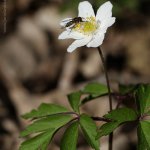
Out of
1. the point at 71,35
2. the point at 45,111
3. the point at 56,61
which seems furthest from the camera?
the point at 56,61

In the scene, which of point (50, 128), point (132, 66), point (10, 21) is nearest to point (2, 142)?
point (50, 128)

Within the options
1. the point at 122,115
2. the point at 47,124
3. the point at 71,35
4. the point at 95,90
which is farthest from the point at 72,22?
the point at 122,115

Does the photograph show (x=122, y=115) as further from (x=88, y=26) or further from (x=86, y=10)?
(x=86, y=10)

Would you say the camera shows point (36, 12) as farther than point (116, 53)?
Yes

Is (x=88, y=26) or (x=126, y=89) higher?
(x=88, y=26)

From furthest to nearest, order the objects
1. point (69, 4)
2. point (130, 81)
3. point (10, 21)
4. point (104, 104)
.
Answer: point (10, 21)
point (69, 4)
point (130, 81)
point (104, 104)

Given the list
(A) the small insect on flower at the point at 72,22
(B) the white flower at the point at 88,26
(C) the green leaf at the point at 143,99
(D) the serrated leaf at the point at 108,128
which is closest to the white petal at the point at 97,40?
(B) the white flower at the point at 88,26

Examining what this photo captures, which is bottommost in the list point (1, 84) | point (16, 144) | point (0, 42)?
point (16, 144)

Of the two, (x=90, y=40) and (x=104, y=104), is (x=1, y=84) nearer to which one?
(x=104, y=104)

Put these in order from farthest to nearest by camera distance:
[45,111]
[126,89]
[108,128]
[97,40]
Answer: [126,89] < [45,111] < [97,40] < [108,128]
